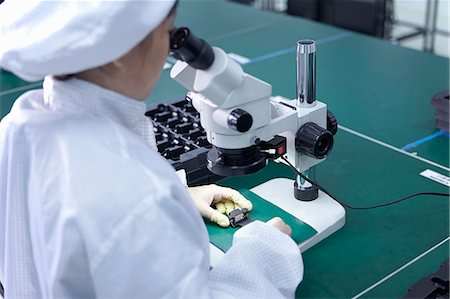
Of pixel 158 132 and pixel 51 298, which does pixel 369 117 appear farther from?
pixel 51 298

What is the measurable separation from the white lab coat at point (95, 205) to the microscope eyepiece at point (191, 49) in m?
0.14

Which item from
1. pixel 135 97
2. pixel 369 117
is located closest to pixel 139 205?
pixel 135 97

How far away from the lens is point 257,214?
4.64 ft

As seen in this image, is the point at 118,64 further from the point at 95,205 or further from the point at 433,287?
the point at 433,287

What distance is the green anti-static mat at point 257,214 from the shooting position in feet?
4.36

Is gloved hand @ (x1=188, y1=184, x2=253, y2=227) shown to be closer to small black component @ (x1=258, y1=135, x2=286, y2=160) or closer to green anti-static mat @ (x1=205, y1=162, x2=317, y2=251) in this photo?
green anti-static mat @ (x1=205, y1=162, x2=317, y2=251)

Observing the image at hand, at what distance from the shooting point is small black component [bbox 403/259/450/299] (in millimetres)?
1112

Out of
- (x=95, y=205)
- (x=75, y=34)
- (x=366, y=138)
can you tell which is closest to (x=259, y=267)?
(x=95, y=205)

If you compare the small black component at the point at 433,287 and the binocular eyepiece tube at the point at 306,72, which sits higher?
the binocular eyepiece tube at the point at 306,72

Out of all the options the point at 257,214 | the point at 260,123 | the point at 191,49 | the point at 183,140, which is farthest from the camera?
the point at 183,140

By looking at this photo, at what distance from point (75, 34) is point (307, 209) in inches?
31.2

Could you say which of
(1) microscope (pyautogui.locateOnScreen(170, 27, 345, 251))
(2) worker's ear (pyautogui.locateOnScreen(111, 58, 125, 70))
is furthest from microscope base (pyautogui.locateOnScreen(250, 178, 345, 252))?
(2) worker's ear (pyautogui.locateOnScreen(111, 58, 125, 70))

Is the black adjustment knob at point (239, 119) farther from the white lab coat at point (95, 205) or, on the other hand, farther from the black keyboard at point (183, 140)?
the black keyboard at point (183, 140)

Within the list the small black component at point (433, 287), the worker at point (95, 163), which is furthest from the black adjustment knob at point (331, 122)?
the worker at point (95, 163)
